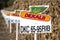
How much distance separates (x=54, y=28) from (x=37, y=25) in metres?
2.39

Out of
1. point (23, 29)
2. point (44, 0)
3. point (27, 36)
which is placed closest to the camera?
point (23, 29)

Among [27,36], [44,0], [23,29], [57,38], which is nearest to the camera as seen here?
[23,29]

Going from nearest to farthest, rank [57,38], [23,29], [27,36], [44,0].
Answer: [23,29]
[57,38]
[27,36]
[44,0]

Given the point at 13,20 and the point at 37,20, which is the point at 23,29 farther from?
the point at 13,20

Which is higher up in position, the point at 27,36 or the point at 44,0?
the point at 44,0

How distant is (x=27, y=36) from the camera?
393 inches

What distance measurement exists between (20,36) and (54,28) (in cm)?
198

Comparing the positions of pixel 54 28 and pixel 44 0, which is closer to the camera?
pixel 54 28

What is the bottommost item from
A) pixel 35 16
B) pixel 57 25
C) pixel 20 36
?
pixel 20 36

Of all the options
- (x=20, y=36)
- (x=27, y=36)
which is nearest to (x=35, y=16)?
(x=27, y=36)

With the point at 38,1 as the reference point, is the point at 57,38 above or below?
below

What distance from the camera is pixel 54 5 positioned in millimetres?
10086

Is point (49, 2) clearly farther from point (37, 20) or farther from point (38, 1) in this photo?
point (37, 20)

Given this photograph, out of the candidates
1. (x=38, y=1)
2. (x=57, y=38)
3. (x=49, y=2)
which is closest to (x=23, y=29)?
(x=57, y=38)
